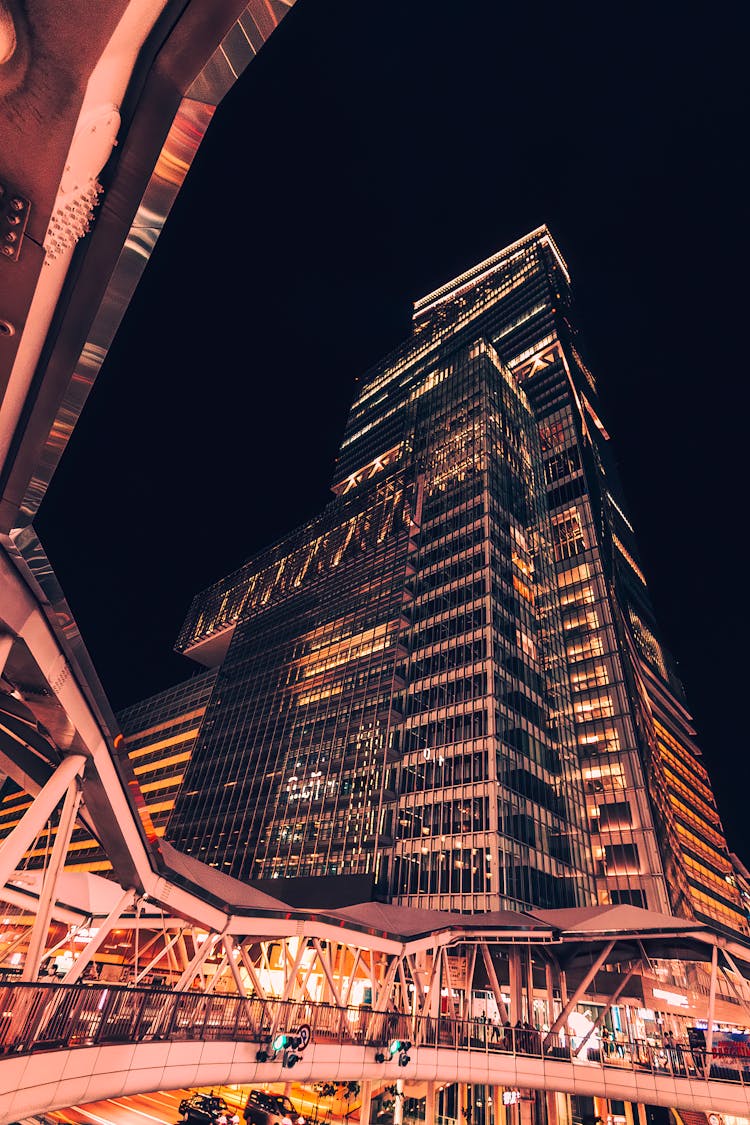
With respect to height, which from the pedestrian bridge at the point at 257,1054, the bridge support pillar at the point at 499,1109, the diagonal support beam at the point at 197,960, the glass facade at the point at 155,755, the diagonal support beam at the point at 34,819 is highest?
the glass facade at the point at 155,755

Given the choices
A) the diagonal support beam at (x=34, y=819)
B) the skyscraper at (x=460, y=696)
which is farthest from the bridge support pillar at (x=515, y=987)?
the diagonal support beam at (x=34, y=819)

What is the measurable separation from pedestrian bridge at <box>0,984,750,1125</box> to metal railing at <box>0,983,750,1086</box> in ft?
0.12

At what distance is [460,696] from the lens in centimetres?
5803

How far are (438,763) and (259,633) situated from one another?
46.8 meters

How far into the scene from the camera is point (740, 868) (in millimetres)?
123250

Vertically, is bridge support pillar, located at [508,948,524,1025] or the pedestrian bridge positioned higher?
bridge support pillar, located at [508,948,524,1025]

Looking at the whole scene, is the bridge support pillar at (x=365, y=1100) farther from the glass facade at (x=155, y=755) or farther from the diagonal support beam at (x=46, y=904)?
the glass facade at (x=155, y=755)

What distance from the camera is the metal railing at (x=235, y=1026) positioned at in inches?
413

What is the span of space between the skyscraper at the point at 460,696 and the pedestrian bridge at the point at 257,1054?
22.0 m

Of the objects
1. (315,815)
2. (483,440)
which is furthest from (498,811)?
(483,440)

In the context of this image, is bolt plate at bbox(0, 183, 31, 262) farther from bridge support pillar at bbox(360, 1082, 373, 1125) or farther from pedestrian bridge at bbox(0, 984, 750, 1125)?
bridge support pillar at bbox(360, 1082, 373, 1125)

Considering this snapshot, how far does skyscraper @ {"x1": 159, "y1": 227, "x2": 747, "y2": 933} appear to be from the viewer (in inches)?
2089

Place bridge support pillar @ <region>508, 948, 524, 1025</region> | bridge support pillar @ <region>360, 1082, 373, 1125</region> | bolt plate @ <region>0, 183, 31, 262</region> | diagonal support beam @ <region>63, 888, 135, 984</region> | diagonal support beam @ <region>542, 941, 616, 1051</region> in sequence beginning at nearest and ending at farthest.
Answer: bolt plate @ <region>0, 183, 31, 262</region> → diagonal support beam @ <region>63, 888, 135, 984</region> → bridge support pillar @ <region>360, 1082, 373, 1125</region> → diagonal support beam @ <region>542, 941, 616, 1051</region> → bridge support pillar @ <region>508, 948, 524, 1025</region>

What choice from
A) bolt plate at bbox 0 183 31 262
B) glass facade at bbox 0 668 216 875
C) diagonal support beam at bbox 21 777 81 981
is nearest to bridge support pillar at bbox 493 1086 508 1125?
diagonal support beam at bbox 21 777 81 981
